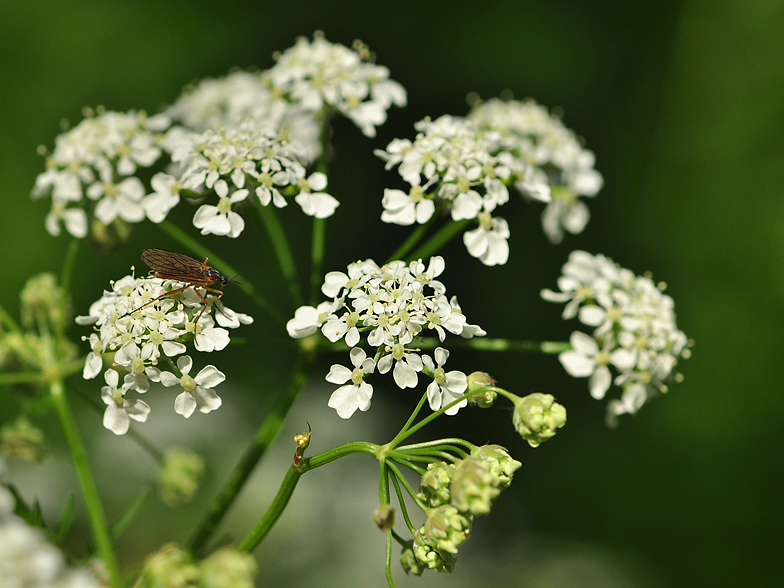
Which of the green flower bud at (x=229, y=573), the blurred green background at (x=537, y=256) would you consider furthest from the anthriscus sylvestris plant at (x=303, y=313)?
the blurred green background at (x=537, y=256)

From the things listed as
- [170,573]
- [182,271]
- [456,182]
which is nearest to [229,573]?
[170,573]

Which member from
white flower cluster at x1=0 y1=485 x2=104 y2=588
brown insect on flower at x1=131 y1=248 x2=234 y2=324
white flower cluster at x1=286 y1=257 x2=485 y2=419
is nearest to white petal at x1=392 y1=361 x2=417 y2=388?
white flower cluster at x1=286 y1=257 x2=485 y2=419

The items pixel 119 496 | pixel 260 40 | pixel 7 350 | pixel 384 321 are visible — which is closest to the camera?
pixel 384 321

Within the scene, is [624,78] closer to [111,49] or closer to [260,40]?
[260,40]

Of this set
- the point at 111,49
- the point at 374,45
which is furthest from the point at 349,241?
the point at 111,49

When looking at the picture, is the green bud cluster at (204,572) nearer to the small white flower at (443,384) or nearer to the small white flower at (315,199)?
the small white flower at (443,384)
